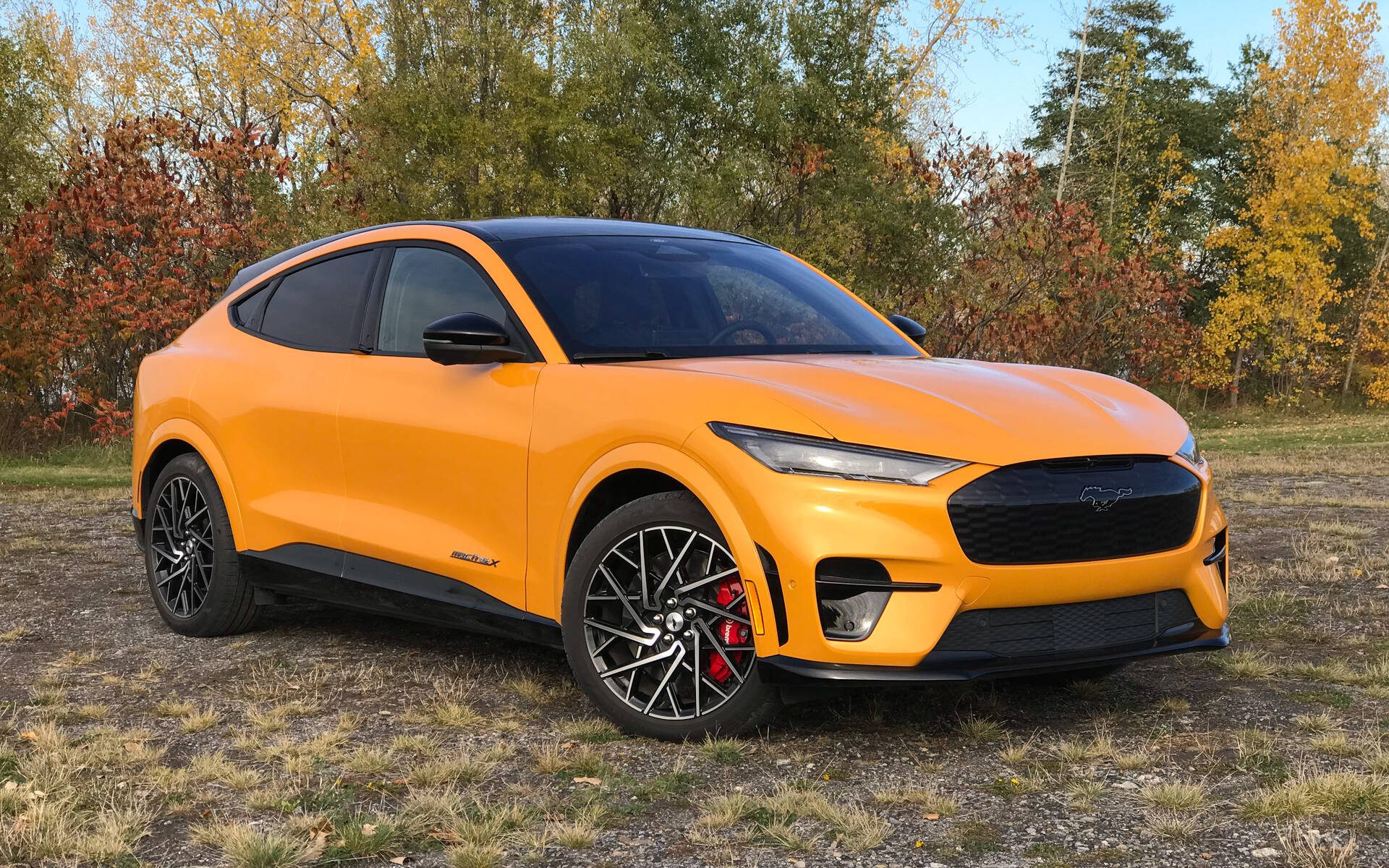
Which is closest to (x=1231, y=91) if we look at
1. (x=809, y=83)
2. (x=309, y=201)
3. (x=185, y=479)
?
(x=809, y=83)

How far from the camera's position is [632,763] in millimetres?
4082

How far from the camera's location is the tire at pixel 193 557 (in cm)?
603

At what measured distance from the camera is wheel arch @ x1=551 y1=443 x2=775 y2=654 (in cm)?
393

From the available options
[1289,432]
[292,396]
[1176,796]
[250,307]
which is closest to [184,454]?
[250,307]

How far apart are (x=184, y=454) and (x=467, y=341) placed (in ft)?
7.95

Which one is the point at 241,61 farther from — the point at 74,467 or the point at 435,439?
the point at 435,439

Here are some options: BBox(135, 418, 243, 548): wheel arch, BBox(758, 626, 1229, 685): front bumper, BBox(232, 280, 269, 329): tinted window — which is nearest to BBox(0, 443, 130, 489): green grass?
BBox(135, 418, 243, 548): wheel arch

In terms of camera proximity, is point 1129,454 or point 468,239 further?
point 468,239

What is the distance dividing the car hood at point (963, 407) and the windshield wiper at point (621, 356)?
0.36ft

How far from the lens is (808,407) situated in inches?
157

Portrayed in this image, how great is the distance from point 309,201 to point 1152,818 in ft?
62.9

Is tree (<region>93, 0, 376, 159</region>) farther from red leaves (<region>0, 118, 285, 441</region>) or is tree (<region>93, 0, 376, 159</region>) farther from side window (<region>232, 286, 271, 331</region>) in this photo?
side window (<region>232, 286, 271, 331</region>)

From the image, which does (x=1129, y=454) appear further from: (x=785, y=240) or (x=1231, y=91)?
(x=1231, y=91)

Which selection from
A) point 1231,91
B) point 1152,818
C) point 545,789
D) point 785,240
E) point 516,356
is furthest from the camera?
point 1231,91
